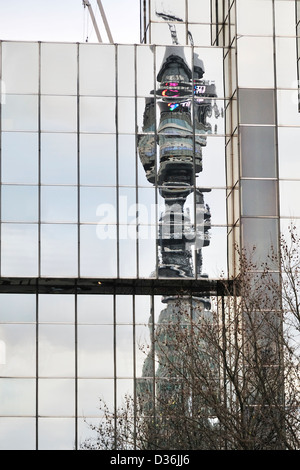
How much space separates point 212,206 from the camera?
5344 centimetres

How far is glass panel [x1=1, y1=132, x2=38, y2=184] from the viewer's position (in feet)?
174

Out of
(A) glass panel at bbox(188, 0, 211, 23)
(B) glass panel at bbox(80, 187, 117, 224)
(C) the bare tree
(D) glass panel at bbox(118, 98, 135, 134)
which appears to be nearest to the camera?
(C) the bare tree

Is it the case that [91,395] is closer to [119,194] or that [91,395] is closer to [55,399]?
[55,399]

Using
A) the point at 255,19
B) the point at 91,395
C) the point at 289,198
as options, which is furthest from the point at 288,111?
the point at 91,395

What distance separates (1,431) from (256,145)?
1421 cm

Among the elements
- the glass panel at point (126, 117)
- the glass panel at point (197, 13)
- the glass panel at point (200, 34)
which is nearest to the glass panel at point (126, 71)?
the glass panel at point (126, 117)

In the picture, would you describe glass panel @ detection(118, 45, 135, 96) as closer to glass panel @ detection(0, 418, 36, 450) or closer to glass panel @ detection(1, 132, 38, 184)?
glass panel @ detection(1, 132, 38, 184)

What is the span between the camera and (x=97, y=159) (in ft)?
175

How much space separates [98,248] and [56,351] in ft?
13.4

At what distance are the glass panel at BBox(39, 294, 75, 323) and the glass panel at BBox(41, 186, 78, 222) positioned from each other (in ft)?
9.54

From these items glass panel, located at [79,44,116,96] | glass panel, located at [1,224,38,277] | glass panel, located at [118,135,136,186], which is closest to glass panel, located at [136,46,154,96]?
glass panel, located at [79,44,116,96]

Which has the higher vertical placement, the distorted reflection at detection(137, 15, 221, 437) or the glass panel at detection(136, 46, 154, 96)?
the glass panel at detection(136, 46, 154, 96)

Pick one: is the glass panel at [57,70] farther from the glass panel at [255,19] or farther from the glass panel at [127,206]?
the glass panel at [255,19]
